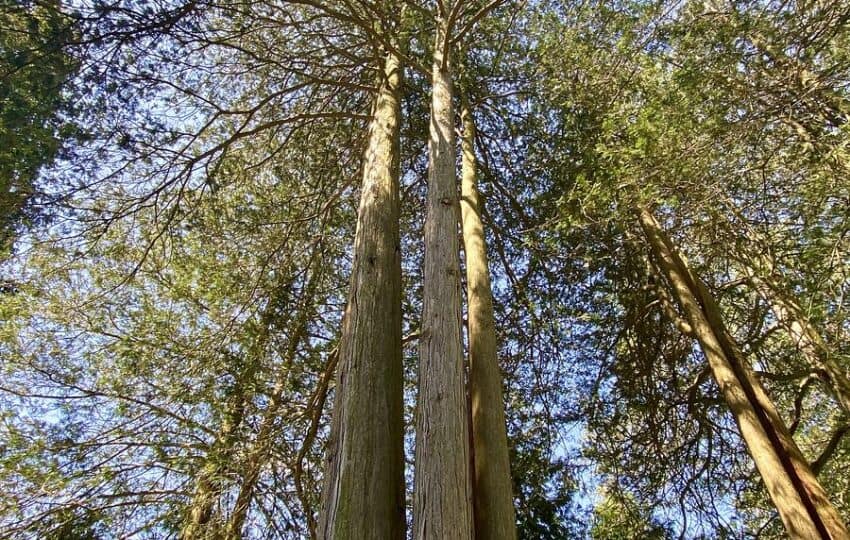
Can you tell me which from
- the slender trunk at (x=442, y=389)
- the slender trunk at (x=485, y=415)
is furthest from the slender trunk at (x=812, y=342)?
the slender trunk at (x=442, y=389)

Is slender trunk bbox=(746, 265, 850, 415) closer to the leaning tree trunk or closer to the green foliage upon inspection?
the leaning tree trunk

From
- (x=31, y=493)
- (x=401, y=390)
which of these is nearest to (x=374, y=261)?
(x=401, y=390)

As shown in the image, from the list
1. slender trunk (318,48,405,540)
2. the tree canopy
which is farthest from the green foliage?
slender trunk (318,48,405,540)

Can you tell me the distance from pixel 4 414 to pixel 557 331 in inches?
210

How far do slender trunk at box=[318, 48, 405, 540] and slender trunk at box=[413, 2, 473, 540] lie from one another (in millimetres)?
185

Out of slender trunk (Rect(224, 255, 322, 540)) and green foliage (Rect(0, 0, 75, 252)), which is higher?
green foliage (Rect(0, 0, 75, 252))

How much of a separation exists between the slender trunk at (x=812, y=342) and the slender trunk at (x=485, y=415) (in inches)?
85.1

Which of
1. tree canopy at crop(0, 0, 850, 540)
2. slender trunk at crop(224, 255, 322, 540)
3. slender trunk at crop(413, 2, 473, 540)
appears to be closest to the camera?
slender trunk at crop(413, 2, 473, 540)

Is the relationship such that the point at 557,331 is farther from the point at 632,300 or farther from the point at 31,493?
the point at 31,493

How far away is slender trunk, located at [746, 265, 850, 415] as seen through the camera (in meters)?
3.52

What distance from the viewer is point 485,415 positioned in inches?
102

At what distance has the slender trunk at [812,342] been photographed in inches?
139

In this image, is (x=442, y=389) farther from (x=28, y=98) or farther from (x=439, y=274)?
(x=28, y=98)

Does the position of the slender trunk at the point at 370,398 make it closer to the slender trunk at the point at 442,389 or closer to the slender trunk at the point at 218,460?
the slender trunk at the point at 442,389
